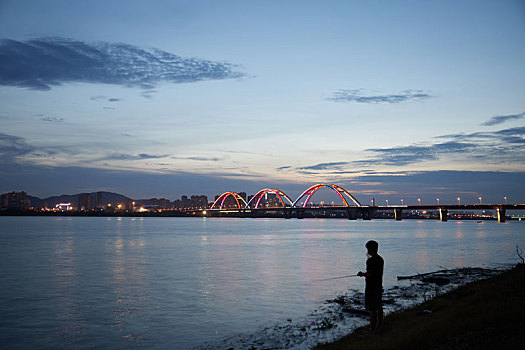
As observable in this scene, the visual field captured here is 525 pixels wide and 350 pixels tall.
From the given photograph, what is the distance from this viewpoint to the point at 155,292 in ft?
91.6

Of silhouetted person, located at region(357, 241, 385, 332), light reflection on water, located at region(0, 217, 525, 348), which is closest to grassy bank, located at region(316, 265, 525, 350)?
silhouetted person, located at region(357, 241, 385, 332)

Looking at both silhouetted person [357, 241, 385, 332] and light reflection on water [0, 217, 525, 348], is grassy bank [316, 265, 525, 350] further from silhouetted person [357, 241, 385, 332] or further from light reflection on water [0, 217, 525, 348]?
light reflection on water [0, 217, 525, 348]

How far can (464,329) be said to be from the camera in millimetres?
11234

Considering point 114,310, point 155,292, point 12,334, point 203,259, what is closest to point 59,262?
point 203,259

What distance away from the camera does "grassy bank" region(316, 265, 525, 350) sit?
999cm

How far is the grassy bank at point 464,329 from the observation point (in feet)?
32.8

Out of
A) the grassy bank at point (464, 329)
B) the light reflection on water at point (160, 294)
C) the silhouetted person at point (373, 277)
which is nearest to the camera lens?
the grassy bank at point (464, 329)

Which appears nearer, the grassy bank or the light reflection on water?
the grassy bank

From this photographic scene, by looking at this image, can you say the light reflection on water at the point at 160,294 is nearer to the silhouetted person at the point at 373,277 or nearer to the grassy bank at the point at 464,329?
the grassy bank at the point at 464,329

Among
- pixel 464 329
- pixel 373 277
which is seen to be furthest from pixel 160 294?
pixel 464 329

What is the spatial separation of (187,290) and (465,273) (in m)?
19.9

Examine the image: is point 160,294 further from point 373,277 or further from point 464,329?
point 464,329

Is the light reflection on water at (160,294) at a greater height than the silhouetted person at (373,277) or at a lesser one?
lesser

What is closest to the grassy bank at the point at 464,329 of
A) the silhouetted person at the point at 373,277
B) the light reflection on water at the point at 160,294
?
the silhouetted person at the point at 373,277
